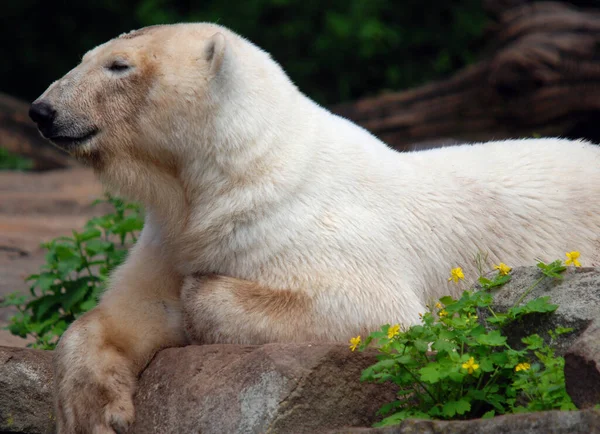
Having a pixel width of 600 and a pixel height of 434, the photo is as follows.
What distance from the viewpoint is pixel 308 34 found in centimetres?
1174

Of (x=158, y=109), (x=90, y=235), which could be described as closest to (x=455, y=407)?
(x=158, y=109)

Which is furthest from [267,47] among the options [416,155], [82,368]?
[82,368]

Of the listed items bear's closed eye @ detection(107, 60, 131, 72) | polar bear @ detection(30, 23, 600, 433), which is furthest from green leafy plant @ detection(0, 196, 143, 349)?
bear's closed eye @ detection(107, 60, 131, 72)

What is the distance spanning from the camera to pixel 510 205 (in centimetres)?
356

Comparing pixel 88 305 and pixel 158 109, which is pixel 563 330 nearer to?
pixel 158 109

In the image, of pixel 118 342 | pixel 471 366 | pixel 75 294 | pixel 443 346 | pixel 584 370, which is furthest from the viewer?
pixel 75 294

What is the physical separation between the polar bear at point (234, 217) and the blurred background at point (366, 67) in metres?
1.48

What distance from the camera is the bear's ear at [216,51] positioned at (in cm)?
319

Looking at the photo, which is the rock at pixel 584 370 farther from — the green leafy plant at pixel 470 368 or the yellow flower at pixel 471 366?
the yellow flower at pixel 471 366

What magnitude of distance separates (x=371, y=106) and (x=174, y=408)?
19.6ft

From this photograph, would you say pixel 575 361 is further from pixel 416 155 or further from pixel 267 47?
Result: pixel 267 47

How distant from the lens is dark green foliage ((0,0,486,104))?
451 inches

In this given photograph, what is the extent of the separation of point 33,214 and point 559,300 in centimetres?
563

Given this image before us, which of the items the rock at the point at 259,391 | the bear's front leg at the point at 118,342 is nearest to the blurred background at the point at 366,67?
the bear's front leg at the point at 118,342
